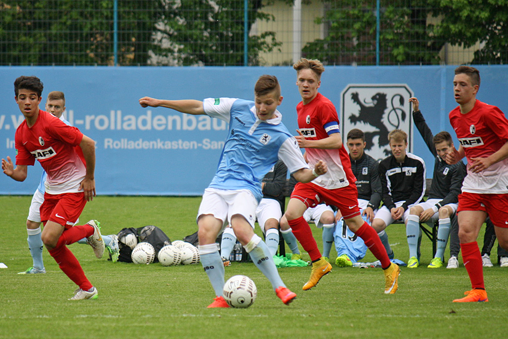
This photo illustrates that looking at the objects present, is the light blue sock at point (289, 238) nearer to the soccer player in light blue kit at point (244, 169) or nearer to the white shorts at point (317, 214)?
the white shorts at point (317, 214)

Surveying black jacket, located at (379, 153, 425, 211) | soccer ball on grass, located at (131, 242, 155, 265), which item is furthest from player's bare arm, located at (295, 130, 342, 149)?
soccer ball on grass, located at (131, 242, 155, 265)

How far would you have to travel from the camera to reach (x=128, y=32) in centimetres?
1580

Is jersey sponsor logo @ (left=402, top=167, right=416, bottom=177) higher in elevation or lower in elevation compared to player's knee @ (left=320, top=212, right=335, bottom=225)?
higher

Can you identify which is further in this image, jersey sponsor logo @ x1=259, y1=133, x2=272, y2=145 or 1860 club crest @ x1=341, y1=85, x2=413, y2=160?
1860 club crest @ x1=341, y1=85, x2=413, y2=160

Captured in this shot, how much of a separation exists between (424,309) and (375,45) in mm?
10825

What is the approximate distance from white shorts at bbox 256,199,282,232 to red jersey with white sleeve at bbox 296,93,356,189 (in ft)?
6.39

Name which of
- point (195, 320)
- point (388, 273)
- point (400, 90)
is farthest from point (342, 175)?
point (400, 90)

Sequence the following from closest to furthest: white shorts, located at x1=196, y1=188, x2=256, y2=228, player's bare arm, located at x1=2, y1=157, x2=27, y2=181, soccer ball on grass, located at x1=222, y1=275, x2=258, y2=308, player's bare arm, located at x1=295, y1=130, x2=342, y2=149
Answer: soccer ball on grass, located at x1=222, y1=275, x2=258, y2=308 < white shorts, located at x1=196, y1=188, x2=256, y2=228 < player's bare arm, located at x1=2, y1=157, x2=27, y2=181 < player's bare arm, located at x1=295, y1=130, x2=342, y2=149

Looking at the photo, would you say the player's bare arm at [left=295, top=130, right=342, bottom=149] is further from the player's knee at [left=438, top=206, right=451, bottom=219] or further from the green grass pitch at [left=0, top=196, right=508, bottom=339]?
the player's knee at [left=438, top=206, right=451, bottom=219]

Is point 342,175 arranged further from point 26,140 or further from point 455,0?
point 455,0

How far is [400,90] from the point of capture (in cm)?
1488

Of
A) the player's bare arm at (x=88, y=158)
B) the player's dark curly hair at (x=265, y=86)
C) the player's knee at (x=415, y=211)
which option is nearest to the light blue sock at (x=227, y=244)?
the player's knee at (x=415, y=211)

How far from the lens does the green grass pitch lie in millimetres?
4320


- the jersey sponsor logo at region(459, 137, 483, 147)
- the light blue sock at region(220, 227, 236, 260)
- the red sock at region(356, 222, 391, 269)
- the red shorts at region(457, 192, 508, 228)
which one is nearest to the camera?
the red shorts at region(457, 192, 508, 228)
